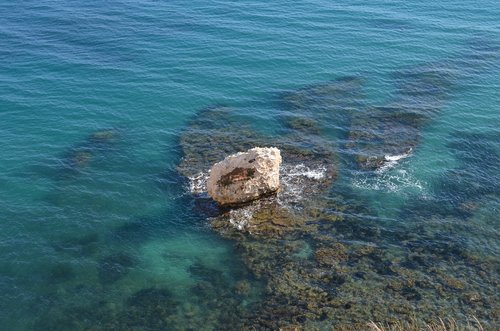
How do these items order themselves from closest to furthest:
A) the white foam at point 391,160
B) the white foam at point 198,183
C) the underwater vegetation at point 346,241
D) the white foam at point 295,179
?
the underwater vegetation at point 346,241
the white foam at point 295,179
the white foam at point 198,183
the white foam at point 391,160

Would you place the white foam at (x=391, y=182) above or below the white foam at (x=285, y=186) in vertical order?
above

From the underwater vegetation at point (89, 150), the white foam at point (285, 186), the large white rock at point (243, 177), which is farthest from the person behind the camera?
the underwater vegetation at point (89, 150)

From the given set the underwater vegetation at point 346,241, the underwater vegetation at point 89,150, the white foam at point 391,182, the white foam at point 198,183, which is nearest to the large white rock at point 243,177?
the underwater vegetation at point 346,241

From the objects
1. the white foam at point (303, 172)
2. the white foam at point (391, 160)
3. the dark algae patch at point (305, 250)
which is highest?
the white foam at point (391, 160)

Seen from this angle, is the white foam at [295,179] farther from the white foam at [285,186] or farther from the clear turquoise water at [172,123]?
the clear turquoise water at [172,123]

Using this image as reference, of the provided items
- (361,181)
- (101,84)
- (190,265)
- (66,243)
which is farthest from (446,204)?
(101,84)

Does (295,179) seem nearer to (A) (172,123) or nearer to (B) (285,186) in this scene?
(B) (285,186)

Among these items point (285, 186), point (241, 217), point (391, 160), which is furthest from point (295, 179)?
point (391, 160)

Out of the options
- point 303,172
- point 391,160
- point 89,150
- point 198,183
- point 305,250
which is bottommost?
point 305,250
